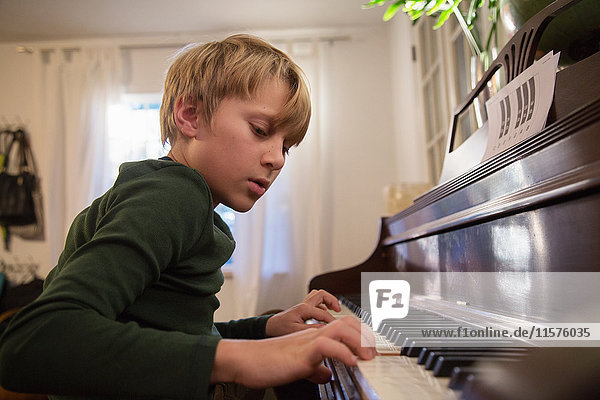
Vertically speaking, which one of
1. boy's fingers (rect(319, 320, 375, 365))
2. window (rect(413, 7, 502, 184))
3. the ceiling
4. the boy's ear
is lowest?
boy's fingers (rect(319, 320, 375, 365))

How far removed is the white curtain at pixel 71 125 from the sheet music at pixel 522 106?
12.3 feet

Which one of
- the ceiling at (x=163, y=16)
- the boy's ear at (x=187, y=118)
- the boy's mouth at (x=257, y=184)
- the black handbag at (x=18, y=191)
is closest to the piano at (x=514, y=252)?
the boy's mouth at (x=257, y=184)

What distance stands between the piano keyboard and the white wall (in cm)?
339

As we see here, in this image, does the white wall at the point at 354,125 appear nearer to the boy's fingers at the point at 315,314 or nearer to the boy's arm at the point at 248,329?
the boy's arm at the point at 248,329

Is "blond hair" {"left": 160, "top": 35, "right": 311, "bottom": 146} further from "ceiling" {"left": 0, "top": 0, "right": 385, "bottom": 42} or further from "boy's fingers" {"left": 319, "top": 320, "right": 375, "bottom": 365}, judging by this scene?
"ceiling" {"left": 0, "top": 0, "right": 385, "bottom": 42}

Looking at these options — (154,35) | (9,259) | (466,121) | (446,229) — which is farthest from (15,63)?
(446,229)

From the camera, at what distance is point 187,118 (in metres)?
0.88

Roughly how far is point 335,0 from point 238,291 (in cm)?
238

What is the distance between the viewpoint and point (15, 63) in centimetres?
444

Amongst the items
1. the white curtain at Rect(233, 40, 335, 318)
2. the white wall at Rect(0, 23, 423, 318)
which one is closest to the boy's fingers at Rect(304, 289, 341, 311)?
the white curtain at Rect(233, 40, 335, 318)

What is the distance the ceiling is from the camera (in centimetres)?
387

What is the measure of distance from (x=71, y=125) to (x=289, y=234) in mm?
2050

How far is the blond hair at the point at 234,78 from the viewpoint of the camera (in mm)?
848

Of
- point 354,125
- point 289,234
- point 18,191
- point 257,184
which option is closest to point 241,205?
point 257,184
